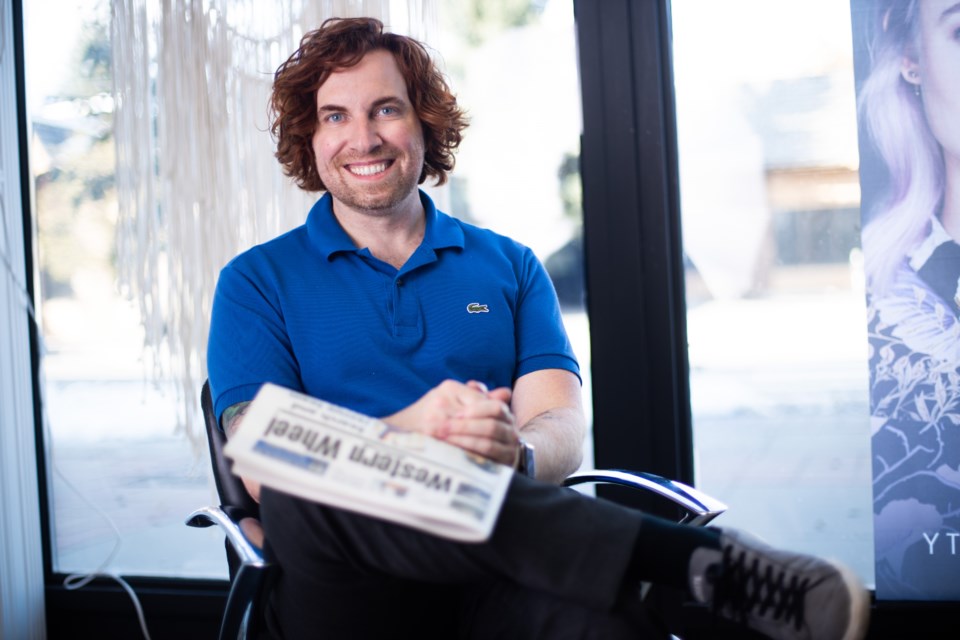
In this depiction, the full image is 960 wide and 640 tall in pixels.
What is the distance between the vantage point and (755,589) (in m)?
1.19

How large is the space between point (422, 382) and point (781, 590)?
0.74 metres

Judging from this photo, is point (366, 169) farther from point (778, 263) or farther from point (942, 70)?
point (942, 70)

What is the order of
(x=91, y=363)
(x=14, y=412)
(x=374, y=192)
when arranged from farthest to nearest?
(x=91, y=363), (x=14, y=412), (x=374, y=192)

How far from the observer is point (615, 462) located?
2236mm

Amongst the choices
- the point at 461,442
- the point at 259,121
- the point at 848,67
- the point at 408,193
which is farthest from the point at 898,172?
the point at 259,121

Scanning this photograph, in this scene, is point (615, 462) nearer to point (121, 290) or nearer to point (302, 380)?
point (302, 380)

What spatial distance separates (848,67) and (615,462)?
111 centimetres

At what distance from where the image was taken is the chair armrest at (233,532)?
1223 millimetres

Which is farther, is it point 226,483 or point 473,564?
point 226,483

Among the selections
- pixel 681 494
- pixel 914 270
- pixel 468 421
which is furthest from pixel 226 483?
pixel 914 270

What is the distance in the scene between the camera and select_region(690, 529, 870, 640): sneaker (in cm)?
116

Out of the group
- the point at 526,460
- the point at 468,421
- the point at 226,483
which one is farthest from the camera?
the point at 226,483

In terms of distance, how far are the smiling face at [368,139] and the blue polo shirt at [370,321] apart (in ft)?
0.29

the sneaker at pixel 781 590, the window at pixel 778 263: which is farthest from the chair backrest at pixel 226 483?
the window at pixel 778 263
